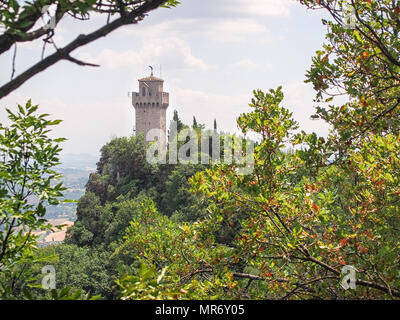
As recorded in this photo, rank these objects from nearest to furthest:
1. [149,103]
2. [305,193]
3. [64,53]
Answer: [64,53]
[305,193]
[149,103]

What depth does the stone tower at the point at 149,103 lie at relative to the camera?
240 ft

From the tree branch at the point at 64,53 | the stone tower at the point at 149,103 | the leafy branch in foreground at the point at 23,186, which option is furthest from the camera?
the stone tower at the point at 149,103

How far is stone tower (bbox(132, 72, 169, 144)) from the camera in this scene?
240ft

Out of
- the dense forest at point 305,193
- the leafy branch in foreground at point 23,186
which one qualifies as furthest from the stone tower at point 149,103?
the leafy branch in foreground at point 23,186

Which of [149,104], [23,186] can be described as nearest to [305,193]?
[23,186]

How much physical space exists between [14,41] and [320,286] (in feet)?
18.5

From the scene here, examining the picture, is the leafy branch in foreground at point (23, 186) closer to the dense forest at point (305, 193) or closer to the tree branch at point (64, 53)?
the dense forest at point (305, 193)

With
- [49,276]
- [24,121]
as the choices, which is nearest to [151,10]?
[24,121]

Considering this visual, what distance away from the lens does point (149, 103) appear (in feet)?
240

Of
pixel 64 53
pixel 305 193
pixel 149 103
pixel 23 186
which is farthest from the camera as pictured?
pixel 149 103

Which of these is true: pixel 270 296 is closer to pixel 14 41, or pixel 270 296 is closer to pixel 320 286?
pixel 320 286

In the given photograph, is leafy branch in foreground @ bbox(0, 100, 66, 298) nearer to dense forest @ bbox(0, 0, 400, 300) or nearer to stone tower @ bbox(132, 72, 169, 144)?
dense forest @ bbox(0, 0, 400, 300)

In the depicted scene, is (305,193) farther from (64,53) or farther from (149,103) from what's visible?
(149,103)
